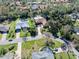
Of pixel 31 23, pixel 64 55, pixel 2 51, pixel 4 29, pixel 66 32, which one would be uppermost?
pixel 66 32

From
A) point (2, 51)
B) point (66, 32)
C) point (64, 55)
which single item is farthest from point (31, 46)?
point (66, 32)

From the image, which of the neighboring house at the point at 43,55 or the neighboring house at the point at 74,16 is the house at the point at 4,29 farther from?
the neighboring house at the point at 74,16

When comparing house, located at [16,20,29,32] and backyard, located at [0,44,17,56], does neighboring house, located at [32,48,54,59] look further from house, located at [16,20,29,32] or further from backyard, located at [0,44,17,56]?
house, located at [16,20,29,32]

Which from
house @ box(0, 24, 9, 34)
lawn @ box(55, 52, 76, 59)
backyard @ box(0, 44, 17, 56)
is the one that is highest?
house @ box(0, 24, 9, 34)

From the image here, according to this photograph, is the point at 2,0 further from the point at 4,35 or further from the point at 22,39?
the point at 22,39

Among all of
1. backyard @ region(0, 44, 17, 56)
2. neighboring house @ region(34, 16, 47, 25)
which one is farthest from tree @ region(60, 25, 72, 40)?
backyard @ region(0, 44, 17, 56)

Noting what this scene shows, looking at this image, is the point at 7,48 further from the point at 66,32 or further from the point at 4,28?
the point at 66,32

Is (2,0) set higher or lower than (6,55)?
higher

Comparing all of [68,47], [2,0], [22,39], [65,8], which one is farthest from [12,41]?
[2,0]
